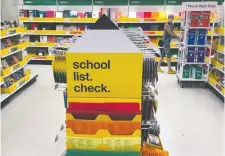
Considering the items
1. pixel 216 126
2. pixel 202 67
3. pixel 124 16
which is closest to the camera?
pixel 216 126

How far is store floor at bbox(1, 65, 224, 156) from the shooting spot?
3.58 meters

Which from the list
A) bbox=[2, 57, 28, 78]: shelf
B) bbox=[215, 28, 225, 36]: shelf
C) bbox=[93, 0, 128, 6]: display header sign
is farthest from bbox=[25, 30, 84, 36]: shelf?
bbox=[215, 28, 225, 36]: shelf

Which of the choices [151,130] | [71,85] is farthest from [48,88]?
[71,85]

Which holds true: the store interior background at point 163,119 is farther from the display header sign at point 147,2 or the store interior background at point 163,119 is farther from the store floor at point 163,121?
the display header sign at point 147,2

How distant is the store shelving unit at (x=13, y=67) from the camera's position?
200 inches

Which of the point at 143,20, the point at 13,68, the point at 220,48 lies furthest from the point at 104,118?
the point at 143,20

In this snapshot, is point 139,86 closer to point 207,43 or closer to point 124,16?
point 207,43

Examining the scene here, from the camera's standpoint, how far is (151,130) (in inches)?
80.0

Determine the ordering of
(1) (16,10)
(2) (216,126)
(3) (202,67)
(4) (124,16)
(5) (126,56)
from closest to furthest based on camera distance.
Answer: (5) (126,56) < (2) (216,126) < (1) (16,10) < (3) (202,67) < (4) (124,16)

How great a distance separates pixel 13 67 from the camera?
5461 millimetres

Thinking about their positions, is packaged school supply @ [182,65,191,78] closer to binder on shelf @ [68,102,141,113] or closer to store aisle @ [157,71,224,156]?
store aisle @ [157,71,224,156]

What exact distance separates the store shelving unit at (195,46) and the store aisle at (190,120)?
344 mm

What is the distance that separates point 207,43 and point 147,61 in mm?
4920

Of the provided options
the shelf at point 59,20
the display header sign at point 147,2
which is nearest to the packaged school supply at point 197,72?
the display header sign at point 147,2
